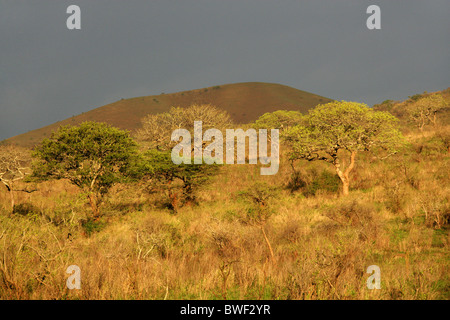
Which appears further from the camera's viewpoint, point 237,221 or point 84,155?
point 84,155

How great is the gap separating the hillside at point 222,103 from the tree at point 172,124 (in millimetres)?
58735

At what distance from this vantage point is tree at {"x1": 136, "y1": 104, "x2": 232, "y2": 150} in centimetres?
3438

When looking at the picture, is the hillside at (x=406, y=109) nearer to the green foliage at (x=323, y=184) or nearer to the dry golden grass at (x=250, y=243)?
the dry golden grass at (x=250, y=243)

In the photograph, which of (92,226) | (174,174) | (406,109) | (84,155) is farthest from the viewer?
(406,109)

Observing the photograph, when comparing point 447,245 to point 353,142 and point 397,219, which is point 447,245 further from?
point 353,142

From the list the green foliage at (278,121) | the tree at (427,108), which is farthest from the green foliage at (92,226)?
the tree at (427,108)

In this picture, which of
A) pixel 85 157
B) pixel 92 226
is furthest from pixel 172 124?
pixel 92 226

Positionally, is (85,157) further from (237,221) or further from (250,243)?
(250,243)

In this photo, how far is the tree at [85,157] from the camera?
1611 centimetres

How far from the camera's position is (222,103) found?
382ft

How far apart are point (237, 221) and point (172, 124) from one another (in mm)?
26478

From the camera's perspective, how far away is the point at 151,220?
46.2 feet

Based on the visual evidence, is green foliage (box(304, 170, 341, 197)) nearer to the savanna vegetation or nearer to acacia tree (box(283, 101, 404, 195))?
the savanna vegetation

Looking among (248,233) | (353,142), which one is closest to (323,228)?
(248,233)
